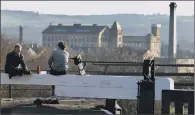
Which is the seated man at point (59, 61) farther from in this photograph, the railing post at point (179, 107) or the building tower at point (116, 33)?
the building tower at point (116, 33)

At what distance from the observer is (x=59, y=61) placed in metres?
9.67

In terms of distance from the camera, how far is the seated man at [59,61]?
9562 millimetres

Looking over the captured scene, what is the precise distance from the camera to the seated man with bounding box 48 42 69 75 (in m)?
9.56

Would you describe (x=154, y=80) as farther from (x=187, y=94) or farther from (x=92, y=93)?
(x=92, y=93)

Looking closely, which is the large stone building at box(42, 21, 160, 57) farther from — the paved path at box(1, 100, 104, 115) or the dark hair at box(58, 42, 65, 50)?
the paved path at box(1, 100, 104, 115)

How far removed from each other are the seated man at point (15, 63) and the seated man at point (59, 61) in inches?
19.8

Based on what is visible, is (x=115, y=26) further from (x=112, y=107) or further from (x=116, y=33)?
(x=112, y=107)

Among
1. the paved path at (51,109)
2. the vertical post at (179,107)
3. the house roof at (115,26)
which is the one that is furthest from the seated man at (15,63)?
the house roof at (115,26)

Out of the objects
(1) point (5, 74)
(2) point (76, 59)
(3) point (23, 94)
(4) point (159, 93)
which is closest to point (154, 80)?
(4) point (159, 93)

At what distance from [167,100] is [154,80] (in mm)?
416

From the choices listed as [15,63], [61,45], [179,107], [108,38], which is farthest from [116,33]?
[179,107]

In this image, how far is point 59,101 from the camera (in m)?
9.85

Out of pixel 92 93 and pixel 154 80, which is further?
pixel 92 93

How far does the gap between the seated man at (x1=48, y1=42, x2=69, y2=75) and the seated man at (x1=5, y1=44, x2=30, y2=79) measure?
0.50m
